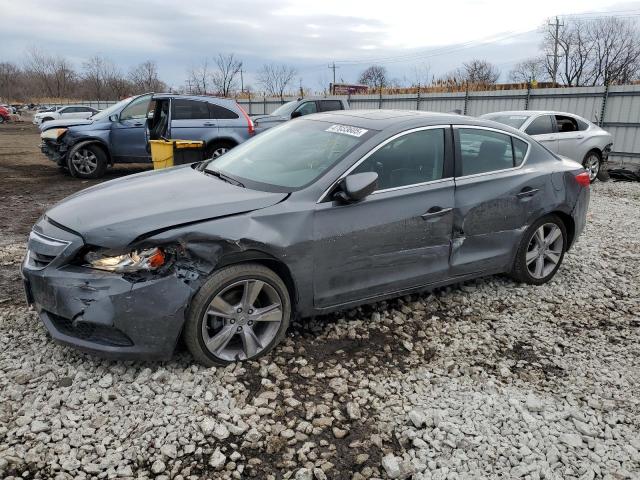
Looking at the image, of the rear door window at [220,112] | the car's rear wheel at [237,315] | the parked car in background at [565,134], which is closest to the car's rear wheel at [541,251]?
the car's rear wheel at [237,315]

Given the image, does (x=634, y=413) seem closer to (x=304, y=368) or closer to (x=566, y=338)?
(x=566, y=338)

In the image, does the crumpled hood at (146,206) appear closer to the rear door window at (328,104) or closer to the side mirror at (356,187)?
the side mirror at (356,187)

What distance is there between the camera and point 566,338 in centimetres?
393

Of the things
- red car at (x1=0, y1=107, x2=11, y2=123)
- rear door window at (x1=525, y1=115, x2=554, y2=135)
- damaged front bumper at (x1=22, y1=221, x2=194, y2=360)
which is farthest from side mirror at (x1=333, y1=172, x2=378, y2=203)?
red car at (x1=0, y1=107, x2=11, y2=123)

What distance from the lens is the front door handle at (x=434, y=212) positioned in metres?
3.83

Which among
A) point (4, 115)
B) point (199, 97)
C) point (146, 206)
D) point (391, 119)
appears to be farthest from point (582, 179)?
point (4, 115)

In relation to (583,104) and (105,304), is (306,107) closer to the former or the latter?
(583,104)

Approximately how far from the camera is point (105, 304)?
2.86 metres

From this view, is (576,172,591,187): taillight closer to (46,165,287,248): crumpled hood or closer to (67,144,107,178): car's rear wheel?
(46,165,287,248): crumpled hood

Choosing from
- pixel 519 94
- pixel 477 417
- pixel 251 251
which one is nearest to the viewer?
pixel 477 417

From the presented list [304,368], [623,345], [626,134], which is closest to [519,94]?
[626,134]

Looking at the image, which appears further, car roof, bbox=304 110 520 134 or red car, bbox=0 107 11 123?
red car, bbox=0 107 11 123

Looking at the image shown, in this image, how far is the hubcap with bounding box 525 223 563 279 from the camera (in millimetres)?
4723

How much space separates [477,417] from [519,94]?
54.7 ft
